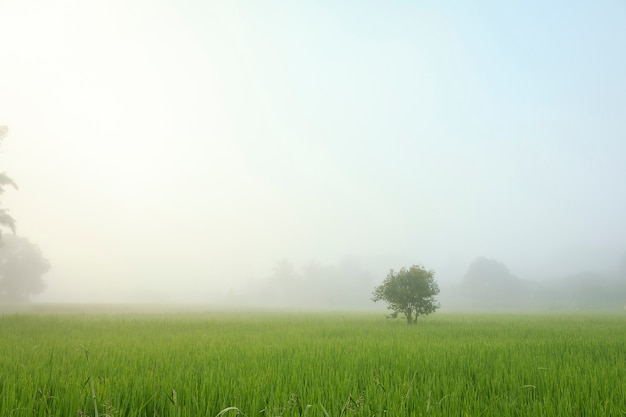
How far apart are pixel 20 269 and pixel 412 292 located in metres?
62.1

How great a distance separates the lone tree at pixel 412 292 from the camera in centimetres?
2084

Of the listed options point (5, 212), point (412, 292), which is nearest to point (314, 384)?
point (412, 292)

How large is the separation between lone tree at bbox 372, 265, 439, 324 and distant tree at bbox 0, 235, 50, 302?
5853 cm

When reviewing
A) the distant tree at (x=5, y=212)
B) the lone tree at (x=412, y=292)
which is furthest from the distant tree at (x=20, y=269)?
the lone tree at (x=412, y=292)

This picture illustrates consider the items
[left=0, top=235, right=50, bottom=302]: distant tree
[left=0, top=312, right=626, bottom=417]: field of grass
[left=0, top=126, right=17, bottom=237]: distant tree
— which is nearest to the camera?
[left=0, top=312, right=626, bottom=417]: field of grass

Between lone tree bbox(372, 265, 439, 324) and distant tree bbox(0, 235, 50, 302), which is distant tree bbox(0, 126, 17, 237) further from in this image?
distant tree bbox(0, 235, 50, 302)

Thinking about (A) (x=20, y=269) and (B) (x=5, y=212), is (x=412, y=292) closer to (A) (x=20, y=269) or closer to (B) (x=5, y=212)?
(B) (x=5, y=212)

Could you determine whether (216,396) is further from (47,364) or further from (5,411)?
(47,364)

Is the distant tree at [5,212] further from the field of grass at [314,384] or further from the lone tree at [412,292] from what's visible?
the lone tree at [412,292]

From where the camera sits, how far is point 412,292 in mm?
20984

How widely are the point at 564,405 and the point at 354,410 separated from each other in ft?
9.43

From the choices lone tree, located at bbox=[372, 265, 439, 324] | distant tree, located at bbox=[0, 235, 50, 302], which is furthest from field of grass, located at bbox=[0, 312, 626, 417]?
distant tree, located at bbox=[0, 235, 50, 302]

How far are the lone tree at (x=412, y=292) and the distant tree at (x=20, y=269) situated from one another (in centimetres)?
5853

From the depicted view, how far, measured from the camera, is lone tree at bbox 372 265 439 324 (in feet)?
68.4
